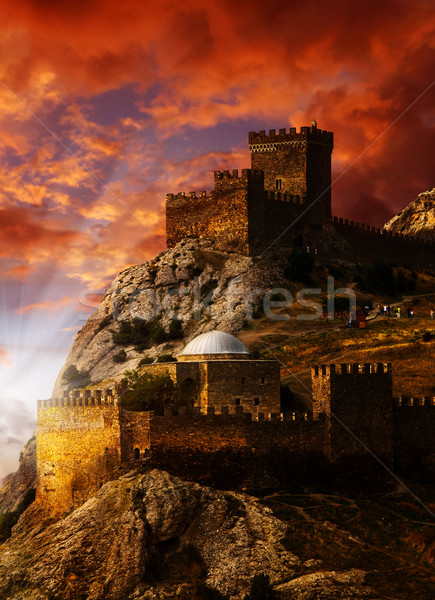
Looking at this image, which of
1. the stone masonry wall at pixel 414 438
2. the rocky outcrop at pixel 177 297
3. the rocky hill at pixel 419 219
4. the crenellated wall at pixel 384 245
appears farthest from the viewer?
the rocky hill at pixel 419 219

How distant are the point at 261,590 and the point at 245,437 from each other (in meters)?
11.3

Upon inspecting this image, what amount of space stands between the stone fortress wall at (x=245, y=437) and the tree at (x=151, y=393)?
4.53ft

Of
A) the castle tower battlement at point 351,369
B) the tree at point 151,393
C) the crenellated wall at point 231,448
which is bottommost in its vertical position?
the crenellated wall at point 231,448

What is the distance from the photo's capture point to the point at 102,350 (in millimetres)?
97125

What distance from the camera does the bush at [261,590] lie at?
43.4 metres

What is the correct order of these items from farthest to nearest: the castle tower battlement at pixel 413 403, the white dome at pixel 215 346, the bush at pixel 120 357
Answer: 1. the bush at pixel 120 357
2. the white dome at pixel 215 346
3. the castle tower battlement at pixel 413 403

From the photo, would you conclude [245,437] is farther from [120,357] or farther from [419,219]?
[419,219]

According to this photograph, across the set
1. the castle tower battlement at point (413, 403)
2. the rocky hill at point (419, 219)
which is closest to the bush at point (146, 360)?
the castle tower battlement at point (413, 403)

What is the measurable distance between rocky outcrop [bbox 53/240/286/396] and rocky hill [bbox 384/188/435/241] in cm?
4324

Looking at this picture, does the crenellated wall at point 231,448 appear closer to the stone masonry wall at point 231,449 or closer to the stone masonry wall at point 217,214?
the stone masonry wall at point 231,449

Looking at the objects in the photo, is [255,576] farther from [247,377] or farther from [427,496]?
[247,377]

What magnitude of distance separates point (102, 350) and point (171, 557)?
5092cm

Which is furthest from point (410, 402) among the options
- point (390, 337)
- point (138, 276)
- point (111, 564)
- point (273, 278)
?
point (138, 276)

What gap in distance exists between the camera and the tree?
55750 mm
